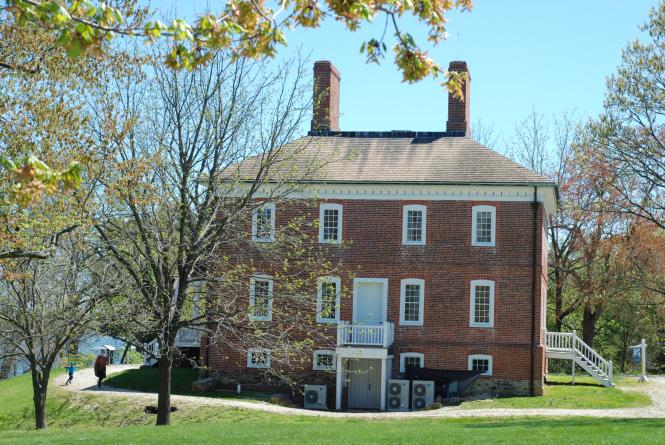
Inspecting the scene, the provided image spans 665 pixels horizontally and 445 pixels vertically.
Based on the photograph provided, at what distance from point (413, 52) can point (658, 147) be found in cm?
2437

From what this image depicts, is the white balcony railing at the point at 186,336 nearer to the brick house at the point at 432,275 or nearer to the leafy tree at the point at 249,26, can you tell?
the brick house at the point at 432,275

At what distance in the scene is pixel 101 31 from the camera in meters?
8.23

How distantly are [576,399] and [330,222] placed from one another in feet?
36.0

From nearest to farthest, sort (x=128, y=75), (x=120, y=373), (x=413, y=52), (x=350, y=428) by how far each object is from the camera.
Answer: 1. (x=413, y=52)
2. (x=128, y=75)
3. (x=350, y=428)
4. (x=120, y=373)

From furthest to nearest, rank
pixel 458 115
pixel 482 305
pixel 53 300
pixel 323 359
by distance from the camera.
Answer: pixel 458 115
pixel 323 359
pixel 482 305
pixel 53 300

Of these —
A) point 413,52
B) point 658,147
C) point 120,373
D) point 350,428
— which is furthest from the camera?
point 120,373

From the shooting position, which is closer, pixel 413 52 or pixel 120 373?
pixel 413 52

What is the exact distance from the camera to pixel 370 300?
37031 mm

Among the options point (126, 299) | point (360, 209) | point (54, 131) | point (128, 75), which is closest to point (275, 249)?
point (126, 299)

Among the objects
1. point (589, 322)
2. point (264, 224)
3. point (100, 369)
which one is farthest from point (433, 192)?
point (589, 322)

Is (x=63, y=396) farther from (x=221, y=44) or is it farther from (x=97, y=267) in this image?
(x=221, y=44)

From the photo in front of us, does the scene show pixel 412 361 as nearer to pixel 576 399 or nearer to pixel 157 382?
pixel 576 399

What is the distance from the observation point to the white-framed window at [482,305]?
1417 inches

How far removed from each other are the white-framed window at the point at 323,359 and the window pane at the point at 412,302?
3087 millimetres
